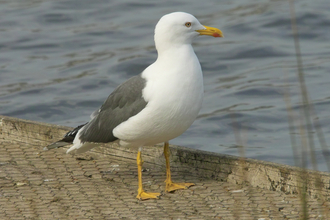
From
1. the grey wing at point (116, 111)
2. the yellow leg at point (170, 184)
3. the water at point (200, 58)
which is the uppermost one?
the grey wing at point (116, 111)

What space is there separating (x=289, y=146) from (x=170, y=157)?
12.2 ft

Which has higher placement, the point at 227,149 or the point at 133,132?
the point at 133,132

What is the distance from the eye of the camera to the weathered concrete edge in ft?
15.6

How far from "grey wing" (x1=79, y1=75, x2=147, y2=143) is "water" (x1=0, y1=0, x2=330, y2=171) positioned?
3.63 meters

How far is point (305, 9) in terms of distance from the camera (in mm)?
15445

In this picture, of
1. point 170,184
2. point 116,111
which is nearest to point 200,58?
point 116,111

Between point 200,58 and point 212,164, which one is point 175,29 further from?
point 200,58

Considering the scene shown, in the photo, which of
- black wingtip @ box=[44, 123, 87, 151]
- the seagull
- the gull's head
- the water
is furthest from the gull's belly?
the water

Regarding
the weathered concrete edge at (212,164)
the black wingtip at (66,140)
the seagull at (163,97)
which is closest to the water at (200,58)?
the weathered concrete edge at (212,164)

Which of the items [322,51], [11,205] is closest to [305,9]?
[322,51]

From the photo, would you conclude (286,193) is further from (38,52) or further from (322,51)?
(38,52)

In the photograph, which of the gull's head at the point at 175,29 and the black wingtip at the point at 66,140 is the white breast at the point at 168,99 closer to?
the gull's head at the point at 175,29

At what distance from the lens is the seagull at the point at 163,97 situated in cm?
480

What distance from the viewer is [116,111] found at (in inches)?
206
